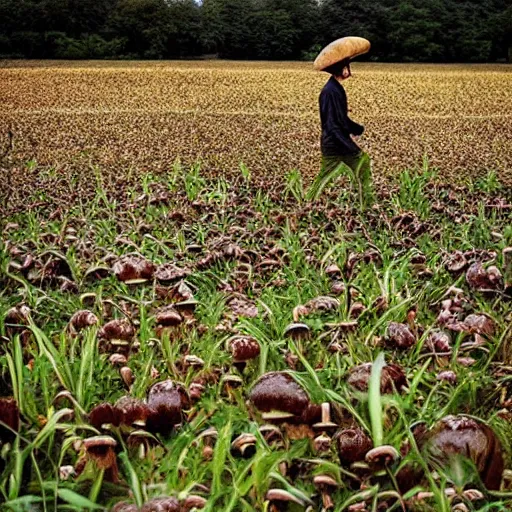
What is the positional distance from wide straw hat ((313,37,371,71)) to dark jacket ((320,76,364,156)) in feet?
0.39

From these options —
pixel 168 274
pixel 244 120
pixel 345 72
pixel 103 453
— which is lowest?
pixel 103 453

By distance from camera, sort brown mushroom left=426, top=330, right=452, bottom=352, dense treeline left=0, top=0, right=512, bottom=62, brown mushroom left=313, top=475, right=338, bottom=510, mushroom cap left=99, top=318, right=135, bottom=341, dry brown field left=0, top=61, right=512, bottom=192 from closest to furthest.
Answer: brown mushroom left=313, top=475, right=338, bottom=510, mushroom cap left=99, top=318, right=135, bottom=341, brown mushroom left=426, top=330, right=452, bottom=352, dense treeline left=0, top=0, right=512, bottom=62, dry brown field left=0, top=61, right=512, bottom=192

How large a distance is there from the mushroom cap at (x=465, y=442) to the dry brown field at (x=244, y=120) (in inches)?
107

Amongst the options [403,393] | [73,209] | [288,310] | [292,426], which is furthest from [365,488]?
[73,209]

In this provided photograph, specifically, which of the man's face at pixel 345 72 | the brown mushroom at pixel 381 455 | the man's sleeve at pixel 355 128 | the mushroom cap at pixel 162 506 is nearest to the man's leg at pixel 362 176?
the man's sleeve at pixel 355 128

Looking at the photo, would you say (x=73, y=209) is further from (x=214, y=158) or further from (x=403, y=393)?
(x=403, y=393)

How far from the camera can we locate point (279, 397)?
135 cm

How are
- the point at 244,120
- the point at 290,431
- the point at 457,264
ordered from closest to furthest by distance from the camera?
the point at 290,431 < the point at 457,264 < the point at 244,120

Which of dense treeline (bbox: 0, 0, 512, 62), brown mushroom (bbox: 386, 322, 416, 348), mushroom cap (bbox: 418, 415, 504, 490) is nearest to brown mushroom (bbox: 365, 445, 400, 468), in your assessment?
mushroom cap (bbox: 418, 415, 504, 490)

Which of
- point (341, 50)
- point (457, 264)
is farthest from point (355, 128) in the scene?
point (457, 264)

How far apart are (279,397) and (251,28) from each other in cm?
231

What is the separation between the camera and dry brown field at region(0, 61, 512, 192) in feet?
13.9

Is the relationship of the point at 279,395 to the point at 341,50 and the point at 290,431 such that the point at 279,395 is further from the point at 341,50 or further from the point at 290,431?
the point at 341,50

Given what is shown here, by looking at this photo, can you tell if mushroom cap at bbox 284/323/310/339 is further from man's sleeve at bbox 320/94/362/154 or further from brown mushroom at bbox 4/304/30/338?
man's sleeve at bbox 320/94/362/154
